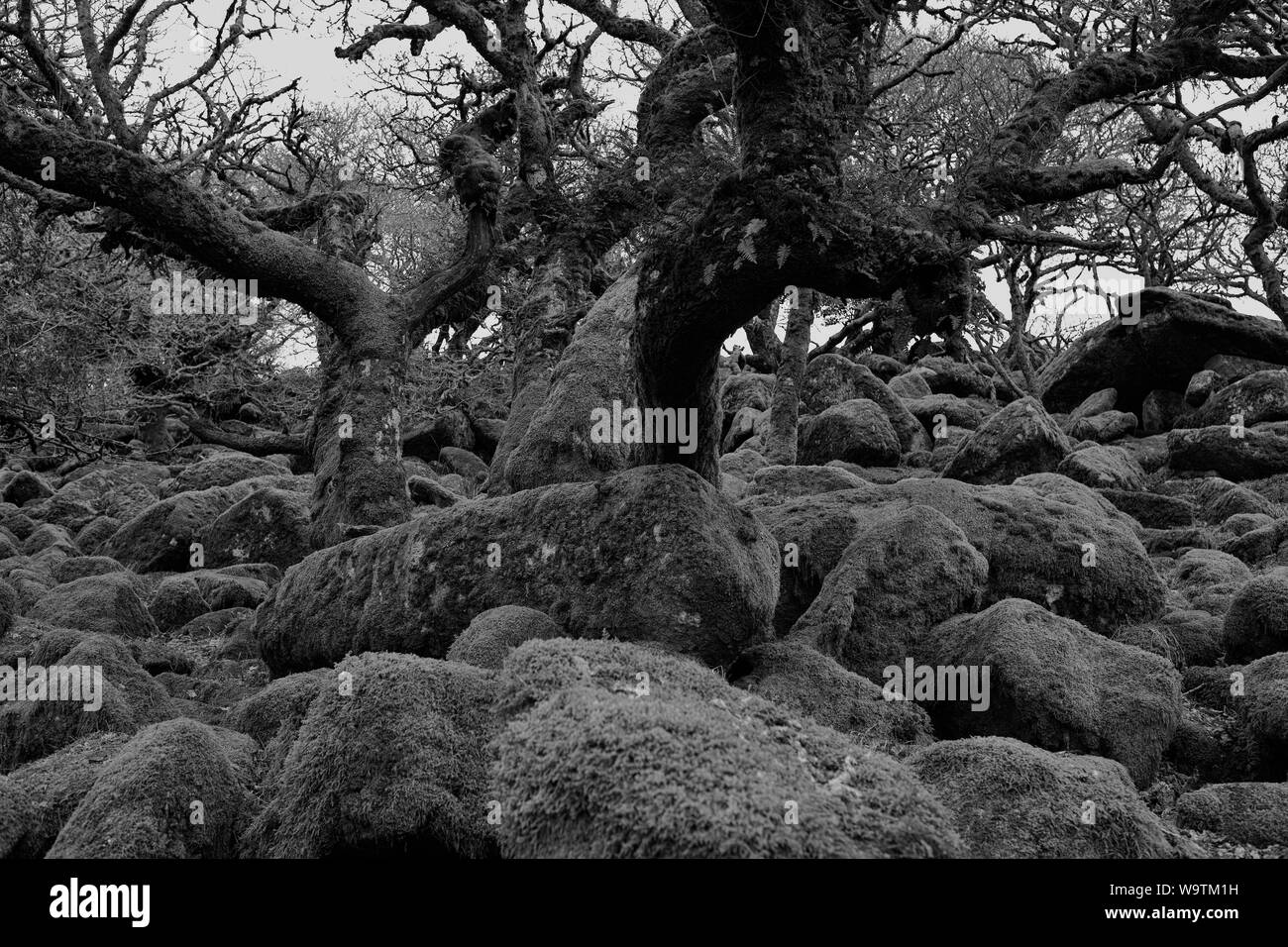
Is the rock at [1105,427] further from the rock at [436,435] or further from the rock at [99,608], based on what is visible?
the rock at [99,608]

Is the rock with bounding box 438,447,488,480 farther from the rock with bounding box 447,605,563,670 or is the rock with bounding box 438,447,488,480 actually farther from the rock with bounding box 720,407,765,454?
the rock with bounding box 447,605,563,670

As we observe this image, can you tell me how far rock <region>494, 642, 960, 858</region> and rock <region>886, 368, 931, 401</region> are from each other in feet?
61.7

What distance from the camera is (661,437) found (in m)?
8.25

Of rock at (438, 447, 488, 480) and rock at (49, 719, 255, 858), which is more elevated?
rock at (438, 447, 488, 480)

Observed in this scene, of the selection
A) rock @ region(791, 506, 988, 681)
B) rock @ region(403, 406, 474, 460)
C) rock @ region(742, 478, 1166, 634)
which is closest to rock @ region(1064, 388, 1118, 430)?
rock @ region(742, 478, 1166, 634)

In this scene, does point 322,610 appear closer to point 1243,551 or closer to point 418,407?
point 1243,551

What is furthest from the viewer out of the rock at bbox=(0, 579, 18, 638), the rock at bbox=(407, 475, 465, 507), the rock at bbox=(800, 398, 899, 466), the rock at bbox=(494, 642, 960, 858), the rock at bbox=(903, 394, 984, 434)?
the rock at bbox=(903, 394, 984, 434)

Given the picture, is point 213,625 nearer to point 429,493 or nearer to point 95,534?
point 429,493

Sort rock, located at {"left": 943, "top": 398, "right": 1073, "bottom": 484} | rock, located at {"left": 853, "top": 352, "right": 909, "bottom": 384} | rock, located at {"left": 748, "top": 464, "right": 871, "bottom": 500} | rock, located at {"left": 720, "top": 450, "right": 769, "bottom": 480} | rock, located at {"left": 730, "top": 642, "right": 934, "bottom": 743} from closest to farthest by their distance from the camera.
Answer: rock, located at {"left": 730, "top": 642, "right": 934, "bottom": 743} → rock, located at {"left": 748, "top": 464, "right": 871, "bottom": 500} → rock, located at {"left": 943, "top": 398, "right": 1073, "bottom": 484} → rock, located at {"left": 720, "top": 450, "right": 769, "bottom": 480} → rock, located at {"left": 853, "top": 352, "right": 909, "bottom": 384}

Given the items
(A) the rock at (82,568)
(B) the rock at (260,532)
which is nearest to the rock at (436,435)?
(B) the rock at (260,532)

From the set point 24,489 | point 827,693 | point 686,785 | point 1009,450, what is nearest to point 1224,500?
point 1009,450

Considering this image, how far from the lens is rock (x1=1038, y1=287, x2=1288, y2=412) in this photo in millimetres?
18188

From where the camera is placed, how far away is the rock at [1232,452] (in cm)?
1495
